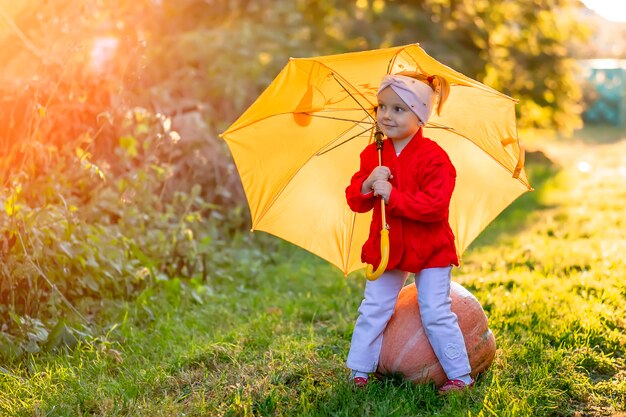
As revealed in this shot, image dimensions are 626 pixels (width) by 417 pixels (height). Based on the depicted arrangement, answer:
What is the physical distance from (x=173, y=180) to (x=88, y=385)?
364 centimetres

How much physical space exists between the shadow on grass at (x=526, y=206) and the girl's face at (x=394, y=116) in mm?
4278

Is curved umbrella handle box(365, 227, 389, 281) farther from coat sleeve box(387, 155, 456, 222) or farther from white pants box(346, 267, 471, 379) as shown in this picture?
white pants box(346, 267, 471, 379)

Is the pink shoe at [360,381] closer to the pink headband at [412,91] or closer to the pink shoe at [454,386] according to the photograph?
the pink shoe at [454,386]

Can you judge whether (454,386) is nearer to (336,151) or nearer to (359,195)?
(359,195)

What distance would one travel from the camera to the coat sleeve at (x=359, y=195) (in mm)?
3857

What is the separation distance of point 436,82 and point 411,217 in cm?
68

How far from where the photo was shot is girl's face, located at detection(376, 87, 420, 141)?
3.74 metres

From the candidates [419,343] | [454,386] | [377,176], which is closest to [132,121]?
[377,176]

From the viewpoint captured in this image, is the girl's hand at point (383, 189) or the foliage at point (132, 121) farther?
the foliage at point (132, 121)

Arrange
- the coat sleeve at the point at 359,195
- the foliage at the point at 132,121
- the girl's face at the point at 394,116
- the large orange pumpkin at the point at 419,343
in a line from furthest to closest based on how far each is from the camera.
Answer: the foliage at the point at 132,121, the large orange pumpkin at the point at 419,343, the coat sleeve at the point at 359,195, the girl's face at the point at 394,116

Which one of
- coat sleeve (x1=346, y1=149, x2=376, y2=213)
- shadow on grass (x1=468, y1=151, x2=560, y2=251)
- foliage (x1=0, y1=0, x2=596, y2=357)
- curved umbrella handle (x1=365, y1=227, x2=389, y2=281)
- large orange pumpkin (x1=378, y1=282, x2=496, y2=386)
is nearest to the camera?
curved umbrella handle (x1=365, y1=227, x2=389, y2=281)

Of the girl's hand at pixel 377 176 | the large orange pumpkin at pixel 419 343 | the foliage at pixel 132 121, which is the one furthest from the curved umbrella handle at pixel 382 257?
the foliage at pixel 132 121

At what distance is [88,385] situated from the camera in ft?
13.5


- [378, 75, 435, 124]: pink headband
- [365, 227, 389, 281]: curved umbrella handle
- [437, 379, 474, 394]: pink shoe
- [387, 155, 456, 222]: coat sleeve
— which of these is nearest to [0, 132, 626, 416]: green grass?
[437, 379, 474, 394]: pink shoe
